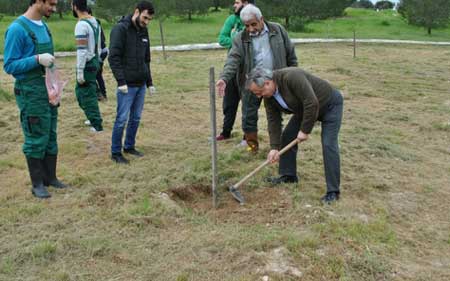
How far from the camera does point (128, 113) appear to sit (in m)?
5.94

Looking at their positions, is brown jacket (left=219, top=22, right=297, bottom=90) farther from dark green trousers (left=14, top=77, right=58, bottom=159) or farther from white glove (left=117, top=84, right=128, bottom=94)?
dark green trousers (left=14, top=77, right=58, bottom=159)

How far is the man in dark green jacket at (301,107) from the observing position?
14.1ft

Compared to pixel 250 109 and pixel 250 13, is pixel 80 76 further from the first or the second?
pixel 250 13

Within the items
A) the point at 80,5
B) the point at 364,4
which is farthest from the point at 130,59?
the point at 364,4

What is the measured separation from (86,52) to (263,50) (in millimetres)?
2423

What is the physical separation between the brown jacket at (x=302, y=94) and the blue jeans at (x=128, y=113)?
1785 millimetres

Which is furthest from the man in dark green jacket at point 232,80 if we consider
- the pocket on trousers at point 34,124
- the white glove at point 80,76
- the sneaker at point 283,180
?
the pocket on trousers at point 34,124

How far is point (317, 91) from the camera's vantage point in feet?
15.0

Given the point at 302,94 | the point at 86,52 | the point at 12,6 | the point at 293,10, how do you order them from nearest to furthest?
the point at 302,94 → the point at 86,52 → the point at 293,10 → the point at 12,6

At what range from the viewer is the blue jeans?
575 cm

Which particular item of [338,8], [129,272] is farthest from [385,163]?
[338,8]

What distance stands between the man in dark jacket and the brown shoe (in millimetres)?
1346

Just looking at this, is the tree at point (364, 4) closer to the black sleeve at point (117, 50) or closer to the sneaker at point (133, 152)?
the sneaker at point (133, 152)

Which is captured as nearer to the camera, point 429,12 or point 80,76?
point 80,76
